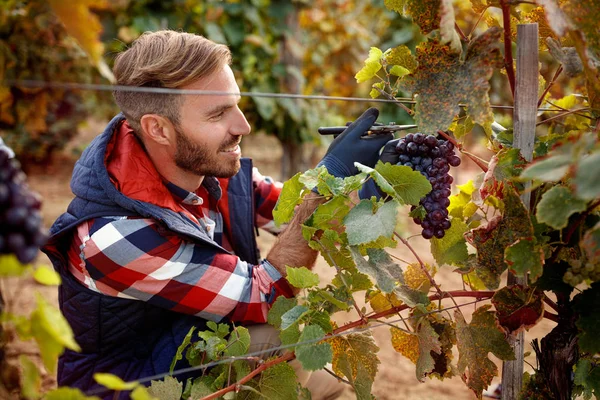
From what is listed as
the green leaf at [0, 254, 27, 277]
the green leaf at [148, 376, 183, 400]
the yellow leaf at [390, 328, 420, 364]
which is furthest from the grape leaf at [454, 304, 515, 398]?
the green leaf at [0, 254, 27, 277]

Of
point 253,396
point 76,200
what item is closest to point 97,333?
point 76,200

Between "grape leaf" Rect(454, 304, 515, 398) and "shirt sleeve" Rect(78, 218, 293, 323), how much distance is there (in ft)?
1.70

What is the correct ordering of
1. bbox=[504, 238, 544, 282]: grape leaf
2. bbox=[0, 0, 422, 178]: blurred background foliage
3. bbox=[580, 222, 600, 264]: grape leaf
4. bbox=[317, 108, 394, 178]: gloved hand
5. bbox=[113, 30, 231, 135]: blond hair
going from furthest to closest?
bbox=[0, 0, 422, 178]: blurred background foliage → bbox=[113, 30, 231, 135]: blond hair → bbox=[317, 108, 394, 178]: gloved hand → bbox=[504, 238, 544, 282]: grape leaf → bbox=[580, 222, 600, 264]: grape leaf

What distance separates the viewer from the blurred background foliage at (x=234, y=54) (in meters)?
4.09

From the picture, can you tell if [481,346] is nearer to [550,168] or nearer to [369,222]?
[369,222]

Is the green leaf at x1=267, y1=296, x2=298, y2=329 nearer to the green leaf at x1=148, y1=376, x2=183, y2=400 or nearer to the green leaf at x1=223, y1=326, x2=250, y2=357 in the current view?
the green leaf at x1=223, y1=326, x2=250, y2=357

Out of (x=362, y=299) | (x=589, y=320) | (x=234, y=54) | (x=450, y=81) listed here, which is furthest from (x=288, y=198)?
(x=234, y=54)

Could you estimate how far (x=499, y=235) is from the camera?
123 cm

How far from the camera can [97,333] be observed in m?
1.63

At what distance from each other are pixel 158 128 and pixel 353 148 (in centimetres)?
60

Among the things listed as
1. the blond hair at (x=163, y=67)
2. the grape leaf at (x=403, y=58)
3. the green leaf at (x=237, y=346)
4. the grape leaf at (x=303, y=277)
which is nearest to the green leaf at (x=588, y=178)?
the grape leaf at (x=403, y=58)

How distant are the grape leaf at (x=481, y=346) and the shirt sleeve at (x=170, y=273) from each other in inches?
20.4

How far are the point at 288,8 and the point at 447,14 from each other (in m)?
4.04

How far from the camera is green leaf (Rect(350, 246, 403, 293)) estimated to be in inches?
47.6
